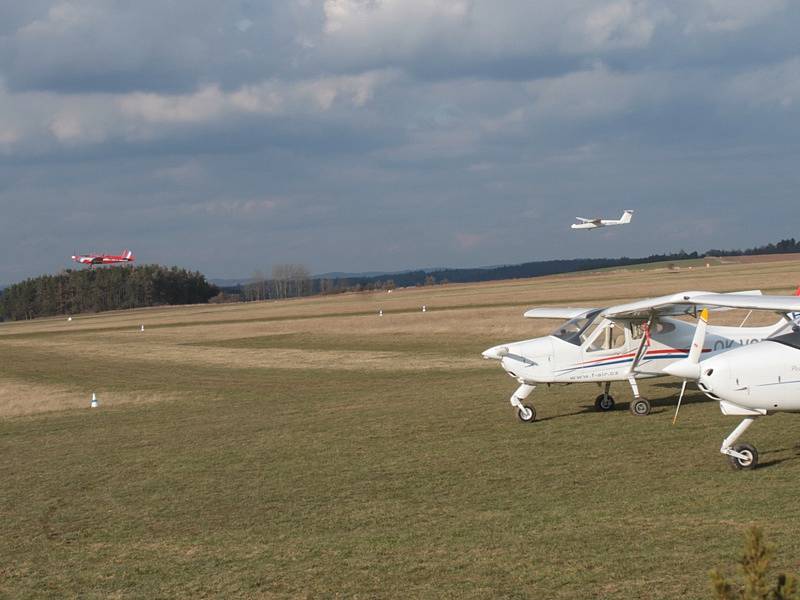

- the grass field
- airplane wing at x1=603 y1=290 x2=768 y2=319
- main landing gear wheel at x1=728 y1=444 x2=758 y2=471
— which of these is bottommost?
the grass field

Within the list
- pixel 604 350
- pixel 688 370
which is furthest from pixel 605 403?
pixel 688 370

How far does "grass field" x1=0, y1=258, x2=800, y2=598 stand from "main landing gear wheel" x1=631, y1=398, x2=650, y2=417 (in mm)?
196

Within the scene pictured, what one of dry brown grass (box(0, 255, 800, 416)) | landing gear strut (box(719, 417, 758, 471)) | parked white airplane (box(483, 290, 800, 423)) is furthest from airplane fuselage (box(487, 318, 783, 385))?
dry brown grass (box(0, 255, 800, 416))

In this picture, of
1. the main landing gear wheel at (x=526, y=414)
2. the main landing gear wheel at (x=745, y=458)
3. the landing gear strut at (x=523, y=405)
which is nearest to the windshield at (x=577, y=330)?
the landing gear strut at (x=523, y=405)

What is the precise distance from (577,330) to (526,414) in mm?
1894

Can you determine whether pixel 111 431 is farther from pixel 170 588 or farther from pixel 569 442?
pixel 170 588

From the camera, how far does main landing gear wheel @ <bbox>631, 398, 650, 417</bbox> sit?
56.1 ft

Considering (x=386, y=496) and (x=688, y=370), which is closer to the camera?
(x=688, y=370)

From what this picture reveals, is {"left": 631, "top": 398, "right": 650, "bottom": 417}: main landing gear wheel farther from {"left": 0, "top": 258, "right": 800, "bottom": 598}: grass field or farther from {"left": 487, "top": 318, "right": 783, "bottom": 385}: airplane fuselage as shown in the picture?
{"left": 487, "top": 318, "right": 783, "bottom": 385}: airplane fuselage

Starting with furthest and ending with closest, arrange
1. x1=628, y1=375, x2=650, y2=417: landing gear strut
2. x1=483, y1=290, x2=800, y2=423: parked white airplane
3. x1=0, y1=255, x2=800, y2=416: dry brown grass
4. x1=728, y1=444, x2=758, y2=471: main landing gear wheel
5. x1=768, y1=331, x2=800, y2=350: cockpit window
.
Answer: x1=0, y1=255, x2=800, y2=416: dry brown grass, x1=628, y1=375, x2=650, y2=417: landing gear strut, x1=483, y1=290, x2=800, y2=423: parked white airplane, x1=728, y1=444, x2=758, y2=471: main landing gear wheel, x1=768, y1=331, x2=800, y2=350: cockpit window

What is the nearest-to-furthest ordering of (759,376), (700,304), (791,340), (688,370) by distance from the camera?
(759,376), (791,340), (688,370), (700,304)

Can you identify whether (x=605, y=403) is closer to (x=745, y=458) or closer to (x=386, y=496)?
(x=745, y=458)

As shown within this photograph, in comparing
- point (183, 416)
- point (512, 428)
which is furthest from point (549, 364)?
point (183, 416)

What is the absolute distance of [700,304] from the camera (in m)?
13.1
